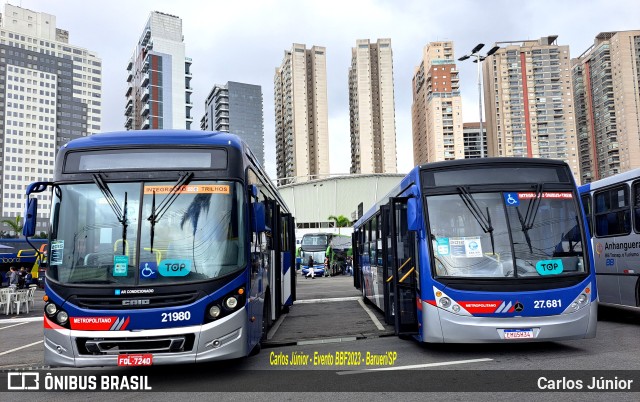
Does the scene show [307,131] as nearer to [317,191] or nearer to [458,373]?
[317,191]

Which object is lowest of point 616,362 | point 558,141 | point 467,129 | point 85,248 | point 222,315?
point 616,362

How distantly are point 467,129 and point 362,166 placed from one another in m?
36.1

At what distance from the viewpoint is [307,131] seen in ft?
407

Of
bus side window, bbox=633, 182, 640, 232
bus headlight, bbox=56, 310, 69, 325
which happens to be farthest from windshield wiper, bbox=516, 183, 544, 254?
bus headlight, bbox=56, 310, 69, 325

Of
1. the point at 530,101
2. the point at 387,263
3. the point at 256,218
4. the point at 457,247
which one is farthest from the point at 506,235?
the point at 530,101

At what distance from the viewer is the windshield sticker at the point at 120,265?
6.39 m

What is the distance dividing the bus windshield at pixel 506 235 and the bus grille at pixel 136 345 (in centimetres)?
365

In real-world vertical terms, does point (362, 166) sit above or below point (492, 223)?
above

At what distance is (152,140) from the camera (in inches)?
278

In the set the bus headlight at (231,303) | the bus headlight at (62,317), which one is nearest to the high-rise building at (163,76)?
the bus headlight at (62,317)

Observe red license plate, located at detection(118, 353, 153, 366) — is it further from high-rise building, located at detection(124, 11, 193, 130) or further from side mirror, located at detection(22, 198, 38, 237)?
high-rise building, located at detection(124, 11, 193, 130)

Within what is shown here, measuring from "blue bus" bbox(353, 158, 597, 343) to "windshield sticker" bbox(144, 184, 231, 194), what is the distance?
116 inches

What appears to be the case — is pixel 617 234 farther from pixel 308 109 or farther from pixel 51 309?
pixel 308 109

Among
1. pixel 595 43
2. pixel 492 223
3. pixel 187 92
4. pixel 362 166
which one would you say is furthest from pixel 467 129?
pixel 492 223
